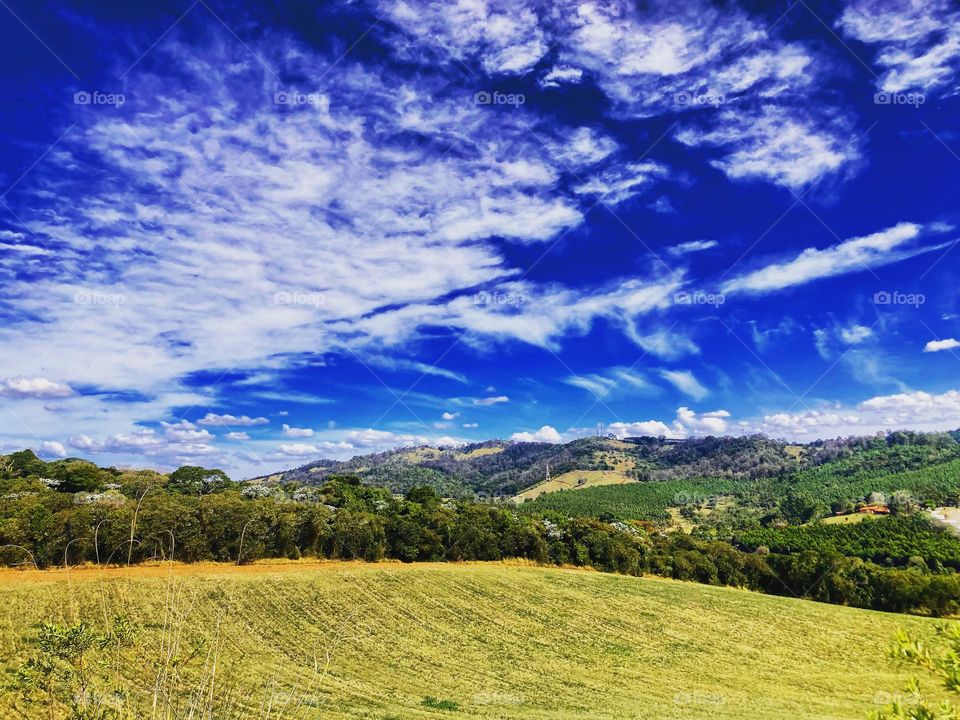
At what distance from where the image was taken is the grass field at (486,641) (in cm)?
2358

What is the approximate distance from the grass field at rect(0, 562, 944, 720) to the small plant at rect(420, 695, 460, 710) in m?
0.09

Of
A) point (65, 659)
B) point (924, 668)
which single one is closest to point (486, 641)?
point (65, 659)

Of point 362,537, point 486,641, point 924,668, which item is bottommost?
point 486,641

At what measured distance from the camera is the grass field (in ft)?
77.4

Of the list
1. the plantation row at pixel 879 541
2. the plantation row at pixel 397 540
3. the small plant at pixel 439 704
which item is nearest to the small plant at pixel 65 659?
the small plant at pixel 439 704

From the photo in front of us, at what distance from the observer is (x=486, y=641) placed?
119 feet

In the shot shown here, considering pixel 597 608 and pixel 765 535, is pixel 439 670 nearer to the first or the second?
pixel 597 608

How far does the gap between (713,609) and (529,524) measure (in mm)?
25868

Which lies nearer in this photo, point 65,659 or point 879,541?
point 65,659

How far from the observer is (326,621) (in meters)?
35.9

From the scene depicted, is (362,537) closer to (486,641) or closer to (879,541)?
(486,641)

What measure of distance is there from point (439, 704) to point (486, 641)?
1438 cm

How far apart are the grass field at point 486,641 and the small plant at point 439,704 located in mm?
90

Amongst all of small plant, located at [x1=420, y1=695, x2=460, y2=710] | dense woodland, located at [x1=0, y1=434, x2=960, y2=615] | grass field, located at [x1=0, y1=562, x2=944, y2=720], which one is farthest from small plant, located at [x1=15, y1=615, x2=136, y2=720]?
dense woodland, located at [x1=0, y1=434, x2=960, y2=615]
